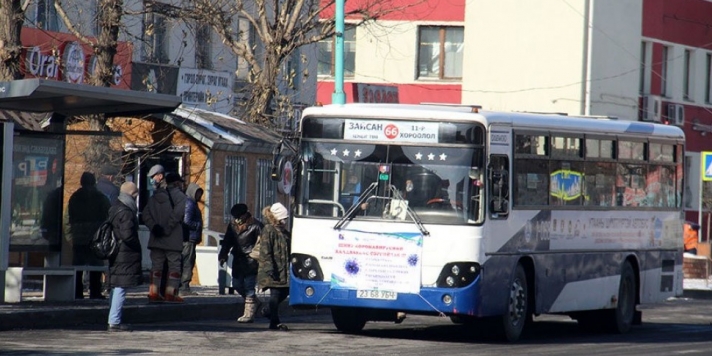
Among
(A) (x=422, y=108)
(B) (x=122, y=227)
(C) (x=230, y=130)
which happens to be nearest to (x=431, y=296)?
(A) (x=422, y=108)

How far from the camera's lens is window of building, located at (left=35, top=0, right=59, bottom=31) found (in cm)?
2892

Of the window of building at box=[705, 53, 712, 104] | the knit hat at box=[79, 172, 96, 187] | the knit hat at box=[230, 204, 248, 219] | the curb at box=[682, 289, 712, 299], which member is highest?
the window of building at box=[705, 53, 712, 104]

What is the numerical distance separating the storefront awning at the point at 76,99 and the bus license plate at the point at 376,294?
325 centimetres

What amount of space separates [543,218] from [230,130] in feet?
33.5

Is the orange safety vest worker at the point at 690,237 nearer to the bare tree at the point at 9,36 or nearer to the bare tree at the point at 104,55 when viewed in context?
the bare tree at the point at 104,55

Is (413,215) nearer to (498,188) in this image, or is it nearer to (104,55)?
(498,188)

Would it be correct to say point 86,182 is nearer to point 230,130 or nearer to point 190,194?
point 190,194

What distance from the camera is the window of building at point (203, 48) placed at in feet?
107

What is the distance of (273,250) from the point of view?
18203 millimetres

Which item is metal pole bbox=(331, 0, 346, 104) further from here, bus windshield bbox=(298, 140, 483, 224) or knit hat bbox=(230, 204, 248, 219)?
bus windshield bbox=(298, 140, 483, 224)

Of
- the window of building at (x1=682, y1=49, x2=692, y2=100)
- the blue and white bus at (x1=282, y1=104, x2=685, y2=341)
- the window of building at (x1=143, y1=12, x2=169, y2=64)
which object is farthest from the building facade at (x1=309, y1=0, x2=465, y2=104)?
the blue and white bus at (x1=282, y1=104, x2=685, y2=341)

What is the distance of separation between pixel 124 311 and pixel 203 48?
16.1 metres

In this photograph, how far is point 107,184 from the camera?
74.2 ft

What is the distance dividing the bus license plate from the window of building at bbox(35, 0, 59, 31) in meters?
13.5
